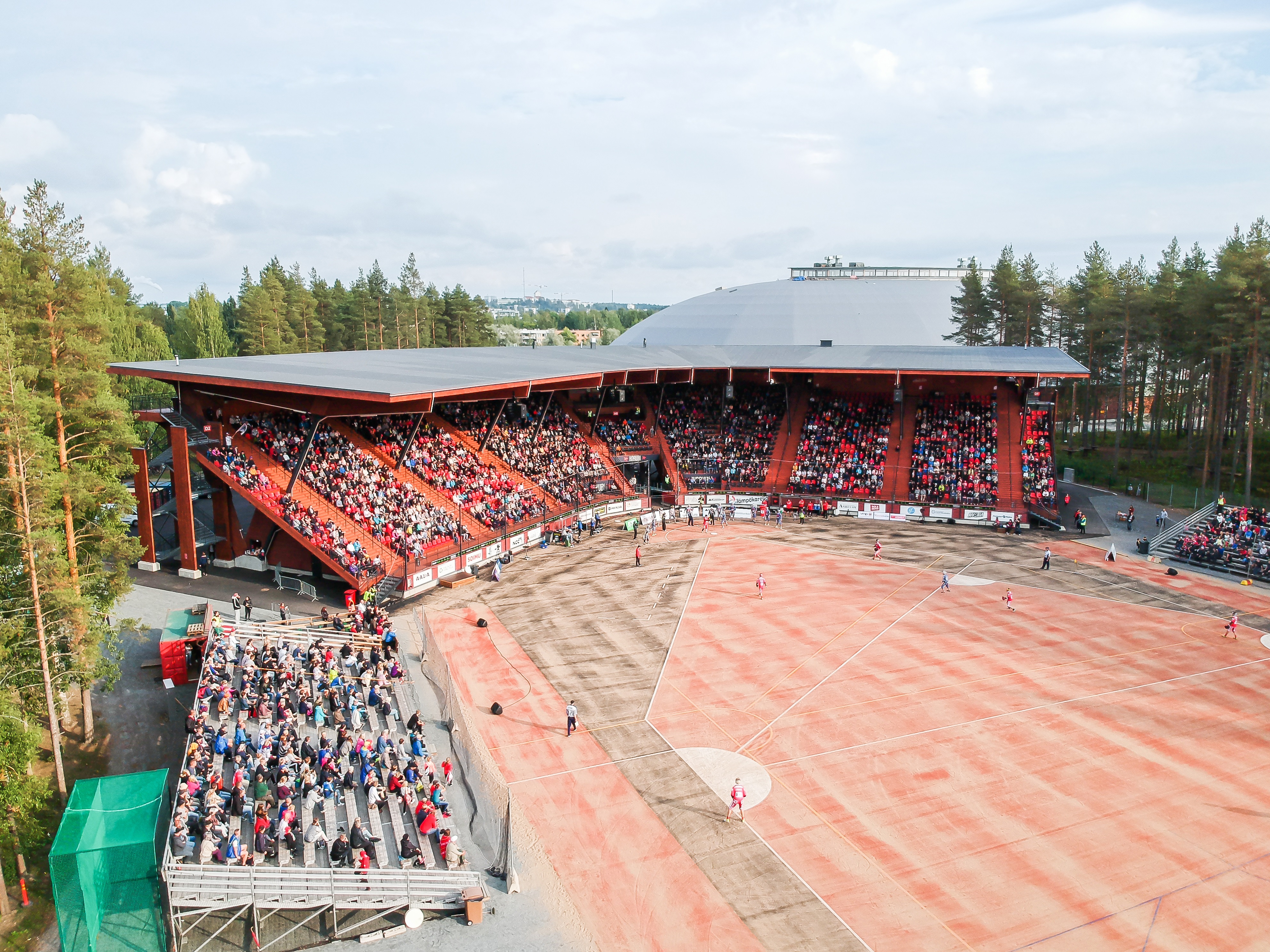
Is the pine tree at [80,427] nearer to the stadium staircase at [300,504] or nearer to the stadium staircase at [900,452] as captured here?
the stadium staircase at [300,504]

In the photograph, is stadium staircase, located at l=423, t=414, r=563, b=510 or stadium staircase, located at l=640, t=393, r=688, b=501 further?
stadium staircase, located at l=640, t=393, r=688, b=501

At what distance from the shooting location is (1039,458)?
5069 cm

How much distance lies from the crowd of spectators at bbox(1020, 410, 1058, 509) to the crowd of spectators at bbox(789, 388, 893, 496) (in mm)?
8347

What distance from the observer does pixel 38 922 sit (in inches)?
661

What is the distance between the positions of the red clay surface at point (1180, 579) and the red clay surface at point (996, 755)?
0.93m

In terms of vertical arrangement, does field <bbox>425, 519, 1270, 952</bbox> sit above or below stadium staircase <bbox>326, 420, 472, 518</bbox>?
below

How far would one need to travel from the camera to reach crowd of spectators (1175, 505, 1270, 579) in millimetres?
37844

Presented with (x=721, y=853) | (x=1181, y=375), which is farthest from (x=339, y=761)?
(x=1181, y=375)

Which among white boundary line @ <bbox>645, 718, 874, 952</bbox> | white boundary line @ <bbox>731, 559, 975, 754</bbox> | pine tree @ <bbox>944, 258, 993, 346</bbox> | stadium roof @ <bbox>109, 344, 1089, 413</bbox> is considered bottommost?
white boundary line @ <bbox>645, 718, 874, 952</bbox>

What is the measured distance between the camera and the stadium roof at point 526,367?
3366cm

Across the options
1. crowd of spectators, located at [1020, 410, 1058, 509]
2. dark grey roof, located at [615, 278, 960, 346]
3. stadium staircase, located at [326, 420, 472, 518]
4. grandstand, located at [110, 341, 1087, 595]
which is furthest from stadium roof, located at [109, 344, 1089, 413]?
dark grey roof, located at [615, 278, 960, 346]

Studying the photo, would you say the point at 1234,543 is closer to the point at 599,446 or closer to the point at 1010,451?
the point at 1010,451

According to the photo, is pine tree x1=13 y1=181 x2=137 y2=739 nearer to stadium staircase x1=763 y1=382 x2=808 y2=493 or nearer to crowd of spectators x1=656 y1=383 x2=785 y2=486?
crowd of spectators x1=656 y1=383 x2=785 y2=486

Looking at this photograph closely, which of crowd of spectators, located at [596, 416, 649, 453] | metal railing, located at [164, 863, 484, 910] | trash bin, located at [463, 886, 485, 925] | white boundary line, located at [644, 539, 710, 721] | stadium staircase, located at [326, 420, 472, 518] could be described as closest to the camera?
metal railing, located at [164, 863, 484, 910]
